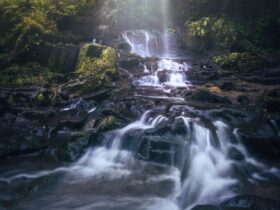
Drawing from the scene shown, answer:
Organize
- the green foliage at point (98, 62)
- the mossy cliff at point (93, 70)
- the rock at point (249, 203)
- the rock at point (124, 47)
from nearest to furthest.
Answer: the rock at point (249, 203) → the mossy cliff at point (93, 70) → the green foliage at point (98, 62) → the rock at point (124, 47)

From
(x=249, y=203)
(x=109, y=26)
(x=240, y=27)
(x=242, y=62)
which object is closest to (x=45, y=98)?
(x=249, y=203)

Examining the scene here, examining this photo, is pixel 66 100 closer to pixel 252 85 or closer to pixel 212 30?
pixel 252 85

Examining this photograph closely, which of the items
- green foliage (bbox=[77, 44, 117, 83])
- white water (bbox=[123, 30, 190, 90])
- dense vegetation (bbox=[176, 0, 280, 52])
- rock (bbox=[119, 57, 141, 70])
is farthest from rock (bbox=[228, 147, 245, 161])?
dense vegetation (bbox=[176, 0, 280, 52])

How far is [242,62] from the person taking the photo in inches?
694

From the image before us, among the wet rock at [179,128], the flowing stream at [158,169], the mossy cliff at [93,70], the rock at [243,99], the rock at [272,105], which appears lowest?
the flowing stream at [158,169]

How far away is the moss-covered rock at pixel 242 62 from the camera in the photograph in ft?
56.9

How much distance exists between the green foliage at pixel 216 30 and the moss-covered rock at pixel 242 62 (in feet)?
8.05

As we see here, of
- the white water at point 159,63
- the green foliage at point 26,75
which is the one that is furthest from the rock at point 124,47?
the green foliage at point 26,75

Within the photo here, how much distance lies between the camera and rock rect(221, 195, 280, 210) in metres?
7.06

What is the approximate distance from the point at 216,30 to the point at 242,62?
4.02 metres

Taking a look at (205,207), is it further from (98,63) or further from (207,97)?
(98,63)

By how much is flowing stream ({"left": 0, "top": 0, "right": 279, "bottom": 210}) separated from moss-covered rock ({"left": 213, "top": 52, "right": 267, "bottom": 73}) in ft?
20.7

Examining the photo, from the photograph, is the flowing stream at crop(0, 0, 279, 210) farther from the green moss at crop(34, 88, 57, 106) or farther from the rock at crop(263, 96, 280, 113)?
the green moss at crop(34, 88, 57, 106)

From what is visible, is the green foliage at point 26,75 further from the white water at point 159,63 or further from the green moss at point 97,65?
the white water at point 159,63
